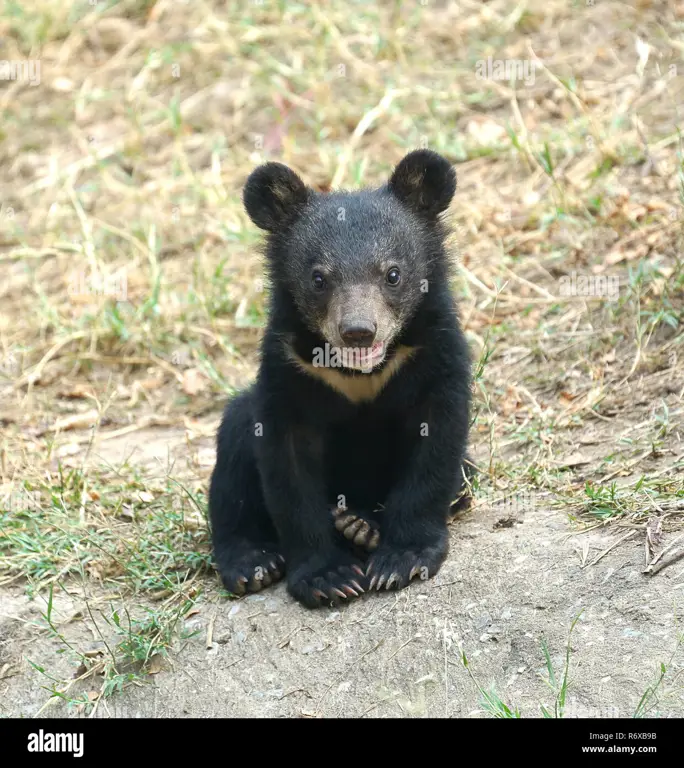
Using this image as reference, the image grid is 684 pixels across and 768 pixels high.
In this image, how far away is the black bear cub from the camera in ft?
17.0

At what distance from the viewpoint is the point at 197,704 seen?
4.96m

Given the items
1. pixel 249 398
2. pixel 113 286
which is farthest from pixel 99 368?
pixel 249 398

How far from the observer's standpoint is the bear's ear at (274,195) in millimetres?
5539

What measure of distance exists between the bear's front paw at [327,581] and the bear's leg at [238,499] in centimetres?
36

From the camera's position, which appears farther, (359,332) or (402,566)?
(402,566)

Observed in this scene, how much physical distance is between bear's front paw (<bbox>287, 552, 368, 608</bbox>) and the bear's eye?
1217 mm

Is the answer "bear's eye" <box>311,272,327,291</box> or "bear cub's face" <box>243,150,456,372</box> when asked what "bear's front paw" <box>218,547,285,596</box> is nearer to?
"bear cub's face" <box>243,150,456,372</box>
